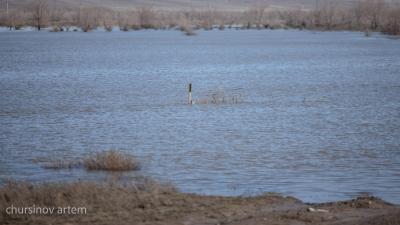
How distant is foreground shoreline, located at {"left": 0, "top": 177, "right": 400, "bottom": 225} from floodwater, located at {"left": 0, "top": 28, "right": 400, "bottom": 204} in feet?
3.84

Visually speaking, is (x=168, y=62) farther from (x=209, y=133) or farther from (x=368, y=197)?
(x=368, y=197)

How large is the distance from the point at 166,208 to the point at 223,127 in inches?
377

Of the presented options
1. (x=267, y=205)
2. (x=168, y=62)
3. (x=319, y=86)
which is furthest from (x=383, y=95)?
(x=168, y=62)

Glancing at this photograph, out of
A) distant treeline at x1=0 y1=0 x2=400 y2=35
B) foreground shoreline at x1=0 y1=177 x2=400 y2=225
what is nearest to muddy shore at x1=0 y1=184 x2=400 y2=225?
foreground shoreline at x1=0 y1=177 x2=400 y2=225

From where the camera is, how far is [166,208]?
25.7 feet

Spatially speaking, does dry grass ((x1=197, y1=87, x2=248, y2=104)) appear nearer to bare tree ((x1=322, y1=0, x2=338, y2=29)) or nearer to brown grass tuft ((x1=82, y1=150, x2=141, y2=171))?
brown grass tuft ((x1=82, y1=150, x2=141, y2=171))

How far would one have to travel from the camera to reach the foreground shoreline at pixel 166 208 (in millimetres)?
7312

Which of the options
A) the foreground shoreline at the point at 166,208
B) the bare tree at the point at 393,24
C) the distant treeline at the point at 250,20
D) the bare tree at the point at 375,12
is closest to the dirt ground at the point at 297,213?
the foreground shoreline at the point at 166,208

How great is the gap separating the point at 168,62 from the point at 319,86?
750 inches

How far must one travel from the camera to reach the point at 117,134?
16.0 metres

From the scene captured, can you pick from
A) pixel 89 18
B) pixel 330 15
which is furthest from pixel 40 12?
pixel 330 15

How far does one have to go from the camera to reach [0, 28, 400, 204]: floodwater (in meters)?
11.1

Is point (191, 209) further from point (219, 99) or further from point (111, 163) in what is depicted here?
point (219, 99)

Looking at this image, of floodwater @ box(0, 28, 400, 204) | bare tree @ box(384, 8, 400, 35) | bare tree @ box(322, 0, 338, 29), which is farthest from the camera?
bare tree @ box(322, 0, 338, 29)
